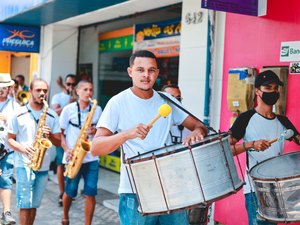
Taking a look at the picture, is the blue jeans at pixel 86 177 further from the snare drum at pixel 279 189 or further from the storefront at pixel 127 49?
the snare drum at pixel 279 189

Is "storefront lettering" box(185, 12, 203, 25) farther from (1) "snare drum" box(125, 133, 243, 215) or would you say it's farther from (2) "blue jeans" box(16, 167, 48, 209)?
(1) "snare drum" box(125, 133, 243, 215)

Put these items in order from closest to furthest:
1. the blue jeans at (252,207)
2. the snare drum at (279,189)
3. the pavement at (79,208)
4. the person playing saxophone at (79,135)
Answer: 1. the snare drum at (279,189)
2. the blue jeans at (252,207)
3. the person playing saxophone at (79,135)
4. the pavement at (79,208)

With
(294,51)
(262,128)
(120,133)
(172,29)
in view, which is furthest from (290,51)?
(172,29)

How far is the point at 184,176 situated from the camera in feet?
10.2

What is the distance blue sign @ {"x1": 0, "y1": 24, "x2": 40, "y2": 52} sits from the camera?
37.5 feet

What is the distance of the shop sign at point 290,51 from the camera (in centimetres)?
538

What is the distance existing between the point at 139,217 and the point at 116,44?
7420 millimetres

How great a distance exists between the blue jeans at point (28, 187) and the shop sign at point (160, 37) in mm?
3778

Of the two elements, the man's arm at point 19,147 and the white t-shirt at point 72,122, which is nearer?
the man's arm at point 19,147

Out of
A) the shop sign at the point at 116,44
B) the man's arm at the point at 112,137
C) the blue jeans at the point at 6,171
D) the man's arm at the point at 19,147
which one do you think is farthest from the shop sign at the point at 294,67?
the shop sign at the point at 116,44

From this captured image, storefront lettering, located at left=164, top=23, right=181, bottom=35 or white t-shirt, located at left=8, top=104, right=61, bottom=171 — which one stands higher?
storefront lettering, located at left=164, top=23, right=181, bottom=35

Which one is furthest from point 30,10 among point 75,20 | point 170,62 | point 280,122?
point 280,122

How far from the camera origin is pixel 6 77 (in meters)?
6.75

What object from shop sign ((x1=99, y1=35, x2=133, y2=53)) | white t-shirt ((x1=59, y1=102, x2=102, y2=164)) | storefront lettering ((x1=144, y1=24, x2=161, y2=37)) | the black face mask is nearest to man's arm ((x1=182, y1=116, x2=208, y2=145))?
the black face mask
